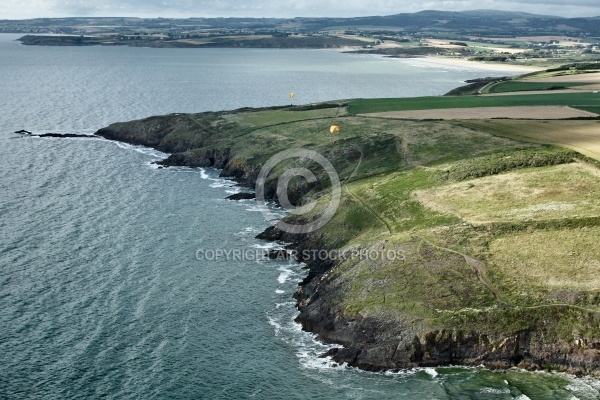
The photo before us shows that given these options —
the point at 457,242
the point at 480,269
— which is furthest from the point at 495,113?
the point at 480,269

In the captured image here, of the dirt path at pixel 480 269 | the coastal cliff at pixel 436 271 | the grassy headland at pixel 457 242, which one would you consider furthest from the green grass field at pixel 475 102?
the dirt path at pixel 480 269

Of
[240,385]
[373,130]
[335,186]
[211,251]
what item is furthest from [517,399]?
[373,130]

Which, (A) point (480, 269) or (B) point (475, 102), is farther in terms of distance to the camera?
(B) point (475, 102)

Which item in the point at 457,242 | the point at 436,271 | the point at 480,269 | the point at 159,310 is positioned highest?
the point at 457,242

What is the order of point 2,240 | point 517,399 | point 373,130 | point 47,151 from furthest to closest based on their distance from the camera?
point 47,151
point 373,130
point 2,240
point 517,399

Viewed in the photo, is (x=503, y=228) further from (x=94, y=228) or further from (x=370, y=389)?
(x=94, y=228)

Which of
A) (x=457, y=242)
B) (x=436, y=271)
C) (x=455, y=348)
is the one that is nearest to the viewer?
(x=455, y=348)

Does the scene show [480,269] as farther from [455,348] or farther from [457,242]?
[455,348]
